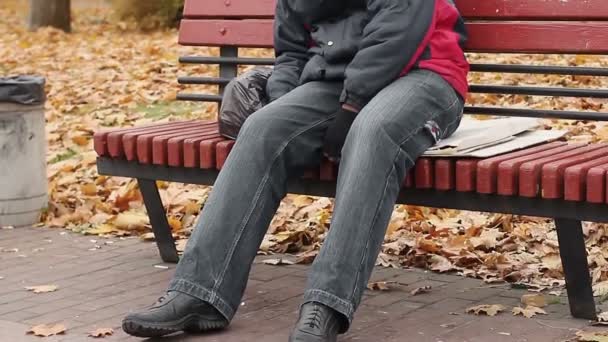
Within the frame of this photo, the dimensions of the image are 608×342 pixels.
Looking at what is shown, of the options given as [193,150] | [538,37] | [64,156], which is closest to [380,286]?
[193,150]

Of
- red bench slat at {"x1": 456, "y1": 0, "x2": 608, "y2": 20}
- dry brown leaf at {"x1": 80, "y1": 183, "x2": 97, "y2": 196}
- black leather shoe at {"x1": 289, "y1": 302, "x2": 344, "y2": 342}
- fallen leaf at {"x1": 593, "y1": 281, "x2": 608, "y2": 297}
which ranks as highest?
red bench slat at {"x1": 456, "y1": 0, "x2": 608, "y2": 20}

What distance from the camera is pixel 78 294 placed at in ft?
15.2

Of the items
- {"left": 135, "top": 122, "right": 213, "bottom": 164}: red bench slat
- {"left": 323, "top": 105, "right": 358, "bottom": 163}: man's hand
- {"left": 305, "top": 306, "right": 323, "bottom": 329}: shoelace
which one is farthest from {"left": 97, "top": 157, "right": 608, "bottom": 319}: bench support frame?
{"left": 305, "top": 306, "right": 323, "bottom": 329}: shoelace

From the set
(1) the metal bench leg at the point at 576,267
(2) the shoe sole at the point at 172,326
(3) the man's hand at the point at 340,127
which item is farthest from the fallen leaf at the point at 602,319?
(2) the shoe sole at the point at 172,326

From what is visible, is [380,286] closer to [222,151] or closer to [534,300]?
[534,300]

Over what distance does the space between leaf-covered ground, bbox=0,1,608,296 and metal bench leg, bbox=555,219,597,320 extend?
0.34 metres

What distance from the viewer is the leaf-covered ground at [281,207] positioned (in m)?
5.01

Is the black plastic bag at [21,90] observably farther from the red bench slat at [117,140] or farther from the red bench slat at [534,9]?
the red bench slat at [534,9]

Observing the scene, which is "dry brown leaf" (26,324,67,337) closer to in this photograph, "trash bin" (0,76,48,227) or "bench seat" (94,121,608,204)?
"bench seat" (94,121,608,204)

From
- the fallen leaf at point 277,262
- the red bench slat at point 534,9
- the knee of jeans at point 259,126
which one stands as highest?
the red bench slat at point 534,9

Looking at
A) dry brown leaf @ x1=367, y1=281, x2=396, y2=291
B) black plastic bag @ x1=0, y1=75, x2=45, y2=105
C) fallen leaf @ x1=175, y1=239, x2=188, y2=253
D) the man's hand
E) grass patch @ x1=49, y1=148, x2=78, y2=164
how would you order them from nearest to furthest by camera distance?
the man's hand < dry brown leaf @ x1=367, y1=281, x2=396, y2=291 < fallen leaf @ x1=175, y1=239, x2=188, y2=253 < black plastic bag @ x1=0, y1=75, x2=45, y2=105 < grass patch @ x1=49, y1=148, x2=78, y2=164

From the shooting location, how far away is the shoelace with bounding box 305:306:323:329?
11.8ft

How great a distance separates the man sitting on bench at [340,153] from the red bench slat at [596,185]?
56cm

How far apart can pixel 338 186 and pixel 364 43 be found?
0.55 metres
